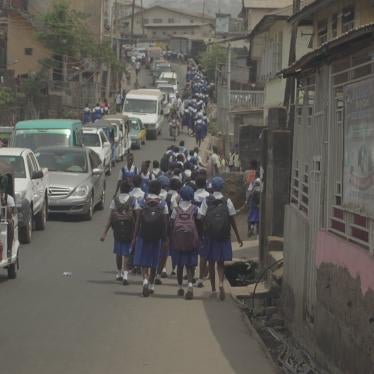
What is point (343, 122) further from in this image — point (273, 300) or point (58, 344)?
point (273, 300)

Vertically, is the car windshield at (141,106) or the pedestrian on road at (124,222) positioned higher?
the car windshield at (141,106)

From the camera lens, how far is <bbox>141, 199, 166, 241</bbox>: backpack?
13484 mm

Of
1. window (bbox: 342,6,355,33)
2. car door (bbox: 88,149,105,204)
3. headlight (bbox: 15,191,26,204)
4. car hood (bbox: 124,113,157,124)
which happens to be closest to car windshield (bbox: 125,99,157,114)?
car hood (bbox: 124,113,157,124)

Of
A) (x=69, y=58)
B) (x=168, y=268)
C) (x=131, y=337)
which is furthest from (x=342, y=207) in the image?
(x=69, y=58)

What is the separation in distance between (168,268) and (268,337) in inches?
203

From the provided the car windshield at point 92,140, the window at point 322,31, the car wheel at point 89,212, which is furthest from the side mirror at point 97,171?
the car windshield at point 92,140

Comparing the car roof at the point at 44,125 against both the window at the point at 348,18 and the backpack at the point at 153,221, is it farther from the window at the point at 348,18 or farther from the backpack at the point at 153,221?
the backpack at the point at 153,221

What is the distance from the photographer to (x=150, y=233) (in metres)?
13.5

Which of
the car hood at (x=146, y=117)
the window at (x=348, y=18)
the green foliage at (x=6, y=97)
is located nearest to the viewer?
the window at (x=348, y=18)

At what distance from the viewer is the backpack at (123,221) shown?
14774 mm

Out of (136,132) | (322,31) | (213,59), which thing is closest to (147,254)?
(322,31)

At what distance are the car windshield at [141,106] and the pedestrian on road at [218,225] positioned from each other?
1658 inches

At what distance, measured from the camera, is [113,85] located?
8425cm

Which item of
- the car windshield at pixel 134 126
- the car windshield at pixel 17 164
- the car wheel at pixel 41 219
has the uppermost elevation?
the car windshield at pixel 134 126
